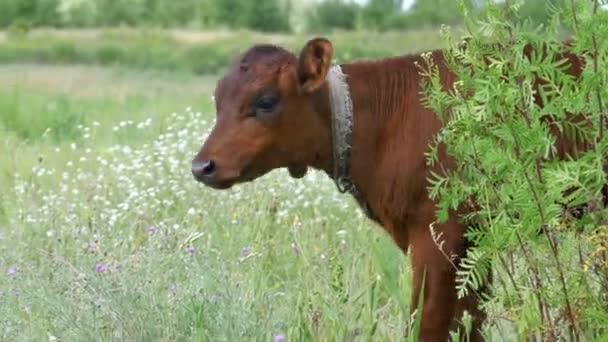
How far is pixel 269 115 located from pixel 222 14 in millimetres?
16784

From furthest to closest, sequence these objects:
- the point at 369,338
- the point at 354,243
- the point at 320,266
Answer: the point at 354,243
the point at 320,266
the point at 369,338

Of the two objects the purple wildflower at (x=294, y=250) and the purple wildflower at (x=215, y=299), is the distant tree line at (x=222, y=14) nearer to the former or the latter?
the purple wildflower at (x=294, y=250)

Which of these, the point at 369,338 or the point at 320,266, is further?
the point at 320,266

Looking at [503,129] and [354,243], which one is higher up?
[503,129]

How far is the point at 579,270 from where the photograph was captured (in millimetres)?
4281

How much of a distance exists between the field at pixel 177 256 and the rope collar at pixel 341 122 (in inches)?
16.0

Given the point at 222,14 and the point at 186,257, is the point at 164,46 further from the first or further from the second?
the point at 186,257

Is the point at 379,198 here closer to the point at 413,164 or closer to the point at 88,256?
the point at 413,164

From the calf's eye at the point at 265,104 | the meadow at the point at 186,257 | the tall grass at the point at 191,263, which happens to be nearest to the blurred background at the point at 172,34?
the meadow at the point at 186,257

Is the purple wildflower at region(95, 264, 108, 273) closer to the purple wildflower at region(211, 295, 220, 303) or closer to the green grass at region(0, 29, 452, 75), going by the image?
the purple wildflower at region(211, 295, 220, 303)

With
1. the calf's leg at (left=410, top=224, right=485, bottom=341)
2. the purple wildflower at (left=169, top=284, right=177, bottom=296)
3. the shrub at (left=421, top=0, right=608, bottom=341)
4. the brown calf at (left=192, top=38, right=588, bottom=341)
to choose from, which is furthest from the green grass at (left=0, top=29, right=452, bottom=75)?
the shrub at (left=421, top=0, right=608, bottom=341)

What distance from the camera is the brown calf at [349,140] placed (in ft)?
16.8

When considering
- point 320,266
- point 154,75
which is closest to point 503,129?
point 320,266

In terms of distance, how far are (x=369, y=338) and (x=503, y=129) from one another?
53.3 inches
